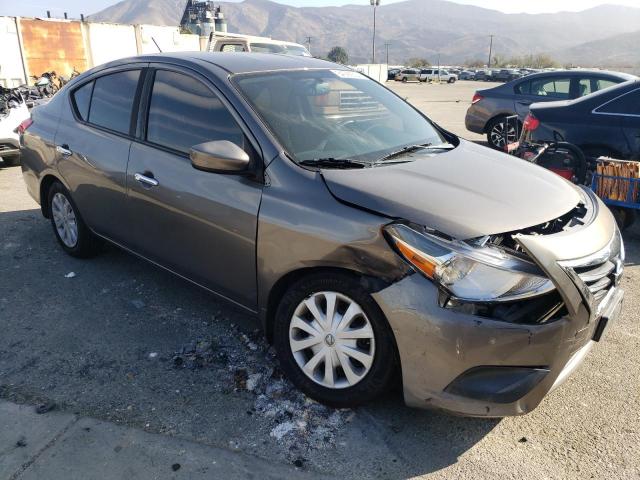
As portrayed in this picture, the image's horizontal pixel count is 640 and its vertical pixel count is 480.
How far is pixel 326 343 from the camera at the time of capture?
8.98 ft

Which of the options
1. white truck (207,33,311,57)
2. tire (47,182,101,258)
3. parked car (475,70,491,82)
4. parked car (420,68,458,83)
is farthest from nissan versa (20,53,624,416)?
parked car (475,70,491,82)

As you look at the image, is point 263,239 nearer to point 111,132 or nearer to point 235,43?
point 111,132

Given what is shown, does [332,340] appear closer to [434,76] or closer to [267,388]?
[267,388]

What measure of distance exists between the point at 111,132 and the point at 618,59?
217290 millimetres

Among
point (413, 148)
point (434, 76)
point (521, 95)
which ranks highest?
point (413, 148)

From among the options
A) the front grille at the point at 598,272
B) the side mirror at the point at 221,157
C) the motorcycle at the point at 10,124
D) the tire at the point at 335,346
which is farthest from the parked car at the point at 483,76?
the tire at the point at 335,346

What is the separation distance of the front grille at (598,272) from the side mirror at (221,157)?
1.66 metres

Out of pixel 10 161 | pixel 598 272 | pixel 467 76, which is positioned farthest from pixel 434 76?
pixel 598 272

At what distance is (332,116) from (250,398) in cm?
176

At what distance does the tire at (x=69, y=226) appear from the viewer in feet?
14.9

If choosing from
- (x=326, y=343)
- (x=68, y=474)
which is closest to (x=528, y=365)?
(x=326, y=343)

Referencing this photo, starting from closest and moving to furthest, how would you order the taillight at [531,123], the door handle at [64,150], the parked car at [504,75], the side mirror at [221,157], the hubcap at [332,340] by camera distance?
the hubcap at [332,340], the side mirror at [221,157], the door handle at [64,150], the taillight at [531,123], the parked car at [504,75]

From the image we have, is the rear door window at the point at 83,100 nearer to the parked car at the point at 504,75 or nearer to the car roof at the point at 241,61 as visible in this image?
the car roof at the point at 241,61

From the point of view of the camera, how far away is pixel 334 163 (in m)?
2.94
